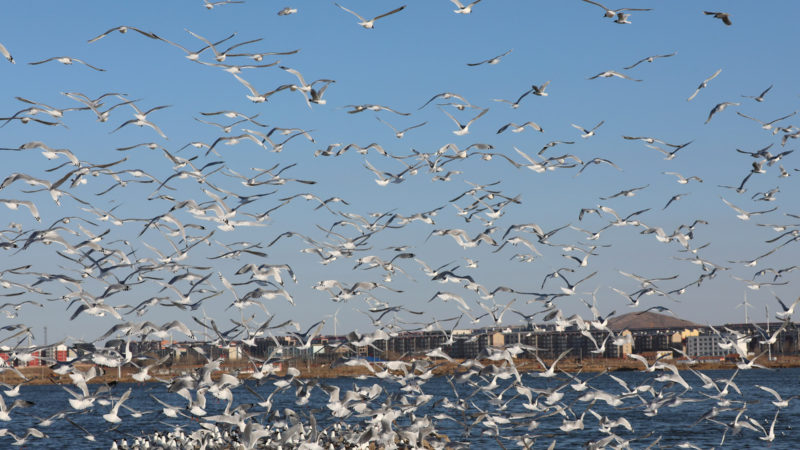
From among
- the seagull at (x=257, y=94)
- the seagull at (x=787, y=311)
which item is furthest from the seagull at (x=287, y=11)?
the seagull at (x=787, y=311)

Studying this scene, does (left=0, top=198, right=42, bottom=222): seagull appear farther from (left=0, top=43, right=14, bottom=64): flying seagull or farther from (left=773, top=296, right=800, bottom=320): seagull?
(left=773, top=296, right=800, bottom=320): seagull

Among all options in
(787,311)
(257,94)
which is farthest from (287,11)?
(787,311)

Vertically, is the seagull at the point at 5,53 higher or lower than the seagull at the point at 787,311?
higher

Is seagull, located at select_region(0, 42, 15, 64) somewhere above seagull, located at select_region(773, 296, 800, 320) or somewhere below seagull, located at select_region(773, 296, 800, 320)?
above

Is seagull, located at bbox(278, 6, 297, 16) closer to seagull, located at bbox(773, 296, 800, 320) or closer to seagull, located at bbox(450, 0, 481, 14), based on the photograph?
seagull, located at bbox(450, 0, 481, 14)

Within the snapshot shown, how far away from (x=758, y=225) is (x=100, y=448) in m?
27.9

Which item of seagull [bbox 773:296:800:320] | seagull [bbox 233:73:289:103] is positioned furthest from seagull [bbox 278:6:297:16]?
seagull [bbox 773:296:800:320]

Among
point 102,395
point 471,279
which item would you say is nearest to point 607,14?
point 471,279

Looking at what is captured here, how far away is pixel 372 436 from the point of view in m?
23.0

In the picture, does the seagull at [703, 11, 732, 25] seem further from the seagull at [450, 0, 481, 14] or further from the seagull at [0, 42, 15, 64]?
the seagull at [0, 42, 15, 64]

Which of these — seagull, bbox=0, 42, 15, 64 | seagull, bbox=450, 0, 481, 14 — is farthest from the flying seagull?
seagull, bbox=450, 0, 481, 14

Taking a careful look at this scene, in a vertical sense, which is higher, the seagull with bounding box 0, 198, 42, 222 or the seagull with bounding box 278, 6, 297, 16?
the seagull with bounding box 278, 6, 297, 16

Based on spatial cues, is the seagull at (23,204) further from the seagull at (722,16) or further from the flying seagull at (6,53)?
the seagull at (722,16)

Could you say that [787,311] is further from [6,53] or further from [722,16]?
[6,53]
